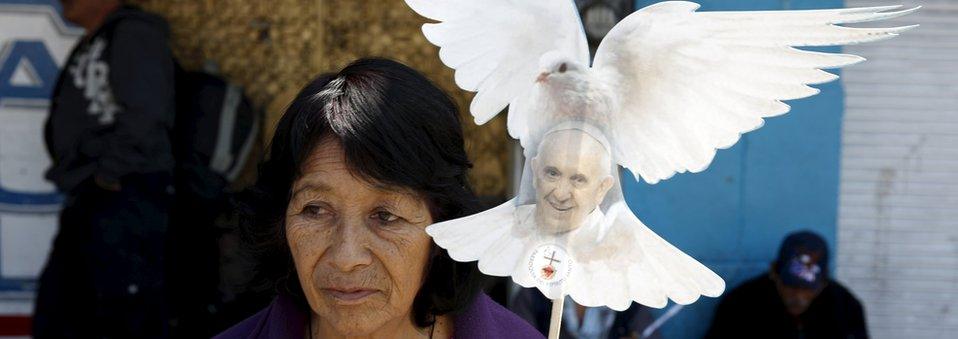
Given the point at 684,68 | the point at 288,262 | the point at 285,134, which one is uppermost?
the point at 684,68

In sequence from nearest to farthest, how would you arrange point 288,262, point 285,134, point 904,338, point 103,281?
1. point 285,134
2. point 288,262
3. point 103,281
4. point 904,338

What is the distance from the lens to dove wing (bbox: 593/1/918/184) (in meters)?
1.65

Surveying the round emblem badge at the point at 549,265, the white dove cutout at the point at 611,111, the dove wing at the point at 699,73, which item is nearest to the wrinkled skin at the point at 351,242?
the white dove cutout at the point at 611,111

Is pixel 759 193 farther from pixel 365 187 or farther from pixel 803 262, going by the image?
pixel 365 187

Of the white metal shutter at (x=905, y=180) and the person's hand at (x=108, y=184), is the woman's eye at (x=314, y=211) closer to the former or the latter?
the person's hand at (x=108, y=184)

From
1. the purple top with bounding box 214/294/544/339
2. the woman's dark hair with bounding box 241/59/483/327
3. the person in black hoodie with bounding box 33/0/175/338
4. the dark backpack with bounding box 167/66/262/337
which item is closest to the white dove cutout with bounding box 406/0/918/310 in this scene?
the woman's dark hair with bounding box 241/59/483/327

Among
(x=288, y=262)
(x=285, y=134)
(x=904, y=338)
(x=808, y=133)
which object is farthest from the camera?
(x=904, y=338)

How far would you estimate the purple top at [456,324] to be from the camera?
192 centimetres

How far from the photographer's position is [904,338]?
197 inches

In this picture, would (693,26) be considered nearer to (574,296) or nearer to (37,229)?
(574,296)

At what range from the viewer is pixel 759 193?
4.69m

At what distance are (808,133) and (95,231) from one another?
9.09 feet

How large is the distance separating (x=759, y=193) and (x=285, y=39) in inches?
80.3

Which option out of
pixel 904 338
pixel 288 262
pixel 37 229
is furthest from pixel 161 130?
pixel 904 338
